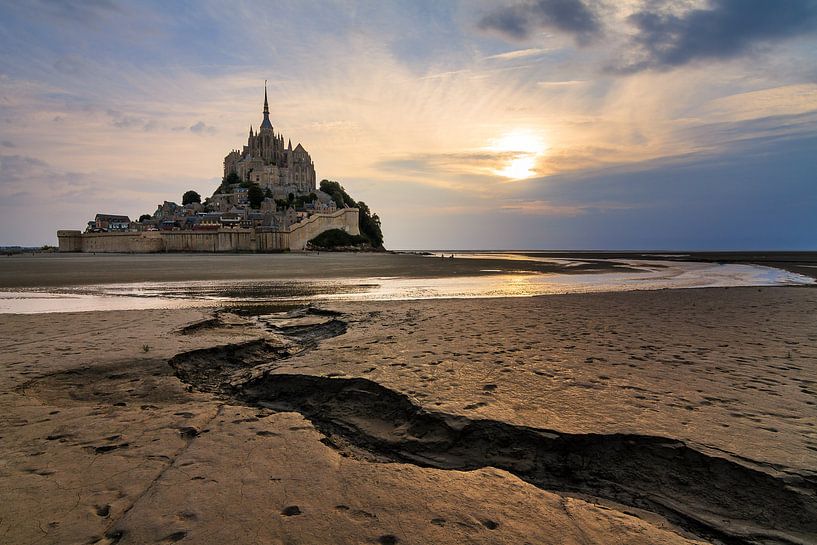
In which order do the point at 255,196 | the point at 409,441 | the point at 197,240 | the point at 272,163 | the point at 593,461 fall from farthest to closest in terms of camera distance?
the point at 272,163 → the point at 255,196 → the point at 197,240 → the point at 409,441 → the point at 593,461

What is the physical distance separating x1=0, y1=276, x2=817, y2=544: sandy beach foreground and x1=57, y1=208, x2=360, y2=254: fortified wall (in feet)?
304

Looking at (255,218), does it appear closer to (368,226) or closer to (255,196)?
(255,196)

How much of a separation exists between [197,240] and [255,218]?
1397 cm

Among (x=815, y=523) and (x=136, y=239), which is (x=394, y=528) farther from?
(x=136, y=239)

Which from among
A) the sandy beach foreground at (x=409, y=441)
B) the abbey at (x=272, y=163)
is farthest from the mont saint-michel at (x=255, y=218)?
the sandy beach foreground at (x=409, y=441)

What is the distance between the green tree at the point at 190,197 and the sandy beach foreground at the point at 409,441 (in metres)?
136

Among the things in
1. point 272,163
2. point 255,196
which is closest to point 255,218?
point 255,196

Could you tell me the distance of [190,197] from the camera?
128625mm

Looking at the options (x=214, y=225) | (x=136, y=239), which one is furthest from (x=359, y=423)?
(x=136, y=239)

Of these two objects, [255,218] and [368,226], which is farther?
[368,226]

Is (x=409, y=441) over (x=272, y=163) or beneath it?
beneath

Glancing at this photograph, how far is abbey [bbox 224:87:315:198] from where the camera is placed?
391ft

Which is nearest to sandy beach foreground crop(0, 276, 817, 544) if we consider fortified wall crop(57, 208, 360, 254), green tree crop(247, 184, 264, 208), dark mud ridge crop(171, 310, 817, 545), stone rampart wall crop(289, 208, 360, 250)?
A: dark mud ridge crop(171, 310, 817, 545)

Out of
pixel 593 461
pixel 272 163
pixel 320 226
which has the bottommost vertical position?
pixel 593 461
